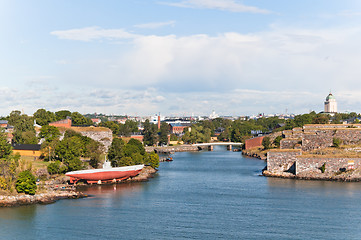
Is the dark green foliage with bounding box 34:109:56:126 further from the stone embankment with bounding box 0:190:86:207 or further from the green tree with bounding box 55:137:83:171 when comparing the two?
the stone embankment with bounding box 0:190:86:207

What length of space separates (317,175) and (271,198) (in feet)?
43.3

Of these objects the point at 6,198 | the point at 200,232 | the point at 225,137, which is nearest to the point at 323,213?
the point at 200,232

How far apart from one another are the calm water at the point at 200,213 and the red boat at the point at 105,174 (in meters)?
1.90

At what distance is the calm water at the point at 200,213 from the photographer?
31078 millimetres

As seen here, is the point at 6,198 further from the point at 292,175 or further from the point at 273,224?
the point at 292,175

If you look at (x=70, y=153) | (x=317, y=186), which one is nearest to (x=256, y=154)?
(x=317, y=186)

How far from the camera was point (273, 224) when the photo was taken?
33.1 m

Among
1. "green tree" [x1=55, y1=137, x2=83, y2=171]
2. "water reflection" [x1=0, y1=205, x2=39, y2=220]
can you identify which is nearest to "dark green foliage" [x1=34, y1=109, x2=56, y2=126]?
"green tree" [x1=55, y1=137, x2=83, y2=171]

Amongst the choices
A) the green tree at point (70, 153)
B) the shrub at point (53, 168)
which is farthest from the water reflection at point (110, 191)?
the shrub at point (53, 168)

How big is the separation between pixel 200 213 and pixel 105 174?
58.5 ft

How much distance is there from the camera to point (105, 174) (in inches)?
2019

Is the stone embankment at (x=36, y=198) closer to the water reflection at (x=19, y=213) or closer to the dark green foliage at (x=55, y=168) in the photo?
the water reflection at (x=19, y=213)

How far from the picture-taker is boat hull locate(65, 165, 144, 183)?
4956 centimetres

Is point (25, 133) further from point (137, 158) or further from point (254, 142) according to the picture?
point (254, 142)
